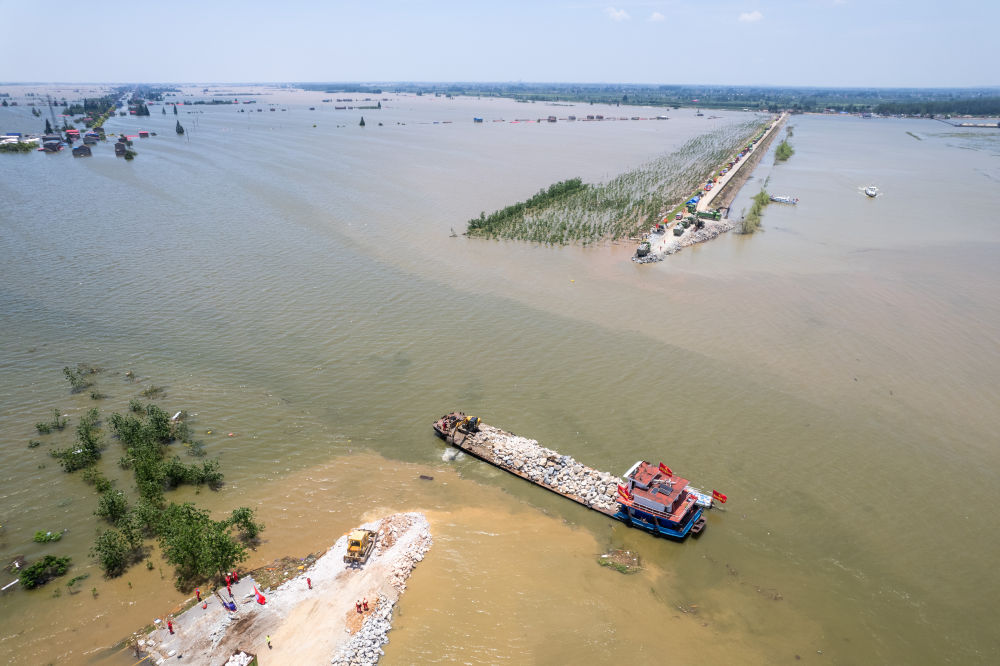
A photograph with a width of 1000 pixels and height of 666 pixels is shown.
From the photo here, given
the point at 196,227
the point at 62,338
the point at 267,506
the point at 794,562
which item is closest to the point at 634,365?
the point at 794,562

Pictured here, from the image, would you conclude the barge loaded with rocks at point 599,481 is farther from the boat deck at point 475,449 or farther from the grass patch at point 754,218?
the grass patch at point 754,218

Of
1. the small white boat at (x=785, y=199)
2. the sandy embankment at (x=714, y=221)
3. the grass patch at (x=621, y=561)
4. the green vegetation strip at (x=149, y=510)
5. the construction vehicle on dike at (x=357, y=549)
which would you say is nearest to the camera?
the green vegetation strip at (x=149, y=510)

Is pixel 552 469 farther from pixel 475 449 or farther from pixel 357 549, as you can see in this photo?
pixel 357 549

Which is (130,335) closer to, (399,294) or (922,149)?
(399,294)

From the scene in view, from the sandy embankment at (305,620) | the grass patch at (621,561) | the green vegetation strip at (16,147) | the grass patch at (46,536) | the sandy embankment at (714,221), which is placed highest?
the green vegetation strip at (16,147)

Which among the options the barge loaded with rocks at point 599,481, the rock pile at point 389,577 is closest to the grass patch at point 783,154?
the barge loaded with rocks at point 599,481

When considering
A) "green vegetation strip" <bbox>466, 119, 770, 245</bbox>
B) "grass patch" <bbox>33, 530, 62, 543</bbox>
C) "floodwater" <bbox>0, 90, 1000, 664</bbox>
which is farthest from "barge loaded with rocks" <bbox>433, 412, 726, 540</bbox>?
"green vegetation strip" <bbox>466, 119, 770, 245</bbox>

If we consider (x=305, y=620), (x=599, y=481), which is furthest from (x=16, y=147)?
(x=599, y=481)
